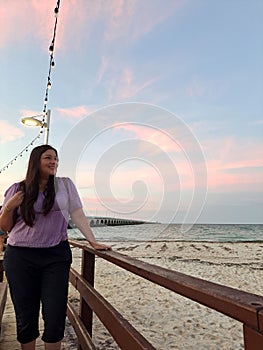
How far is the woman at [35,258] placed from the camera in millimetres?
1229

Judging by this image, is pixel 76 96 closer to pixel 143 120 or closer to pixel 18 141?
pixel 18 141

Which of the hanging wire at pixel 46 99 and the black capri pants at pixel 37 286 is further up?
the hanging wire at pixel 46 99

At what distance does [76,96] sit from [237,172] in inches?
312

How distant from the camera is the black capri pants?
1225 mm

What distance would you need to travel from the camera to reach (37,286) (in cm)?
126

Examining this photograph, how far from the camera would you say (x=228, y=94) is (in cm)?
784

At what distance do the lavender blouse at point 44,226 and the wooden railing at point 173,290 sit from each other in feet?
0.84

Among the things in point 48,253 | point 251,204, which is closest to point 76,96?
point 48,253

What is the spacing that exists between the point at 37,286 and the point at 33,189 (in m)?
0.44

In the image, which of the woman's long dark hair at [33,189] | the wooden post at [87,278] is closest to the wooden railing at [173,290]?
the wooden post at [87,278]

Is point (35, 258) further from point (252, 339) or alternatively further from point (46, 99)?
point (46, 99)

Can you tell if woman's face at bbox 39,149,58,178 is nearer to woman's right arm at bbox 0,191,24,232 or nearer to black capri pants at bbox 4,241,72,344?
woman's right arm at bbox 0,191,24,232

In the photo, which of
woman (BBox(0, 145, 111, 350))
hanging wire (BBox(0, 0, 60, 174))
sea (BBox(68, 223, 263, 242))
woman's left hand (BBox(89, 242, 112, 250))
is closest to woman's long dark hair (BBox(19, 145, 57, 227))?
woman (BBox(0, 145, 111, 350))

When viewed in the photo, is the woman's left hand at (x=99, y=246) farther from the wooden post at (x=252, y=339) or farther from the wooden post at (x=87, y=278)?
the wooden post at (x=252, y=339)
